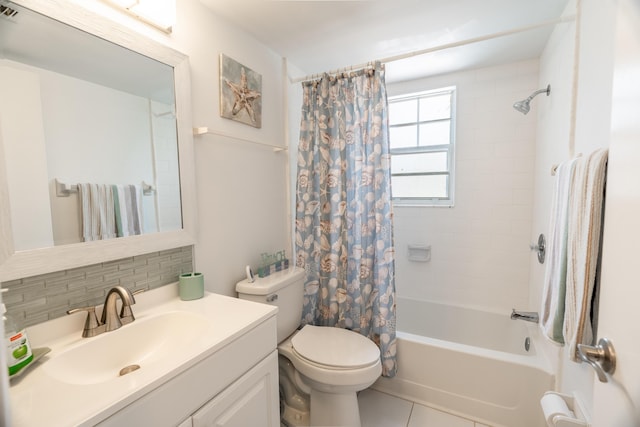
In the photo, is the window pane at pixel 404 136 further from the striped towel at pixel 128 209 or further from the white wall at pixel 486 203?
the striped towel at pixel 128 209

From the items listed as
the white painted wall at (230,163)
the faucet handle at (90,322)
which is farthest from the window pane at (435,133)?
the faucet handle at (90,322)

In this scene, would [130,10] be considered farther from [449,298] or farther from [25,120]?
[449,298]

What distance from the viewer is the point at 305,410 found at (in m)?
1.61

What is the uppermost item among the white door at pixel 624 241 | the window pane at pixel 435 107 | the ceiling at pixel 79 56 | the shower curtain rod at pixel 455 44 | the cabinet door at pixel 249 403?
the shower curtain rod at pixel 455 44

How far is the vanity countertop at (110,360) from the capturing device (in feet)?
2.07

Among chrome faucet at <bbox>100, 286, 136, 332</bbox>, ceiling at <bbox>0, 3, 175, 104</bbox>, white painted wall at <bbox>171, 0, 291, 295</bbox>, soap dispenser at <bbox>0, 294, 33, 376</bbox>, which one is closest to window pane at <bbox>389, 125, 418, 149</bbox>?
white painted wall at <bbox>171, 0, 291, 295</bbox>

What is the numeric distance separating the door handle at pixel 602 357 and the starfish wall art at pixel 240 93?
1.66 metres

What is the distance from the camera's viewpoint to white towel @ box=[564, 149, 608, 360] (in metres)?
0.84

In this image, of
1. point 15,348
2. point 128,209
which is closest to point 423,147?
point 128,209

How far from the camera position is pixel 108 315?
3.22 ft

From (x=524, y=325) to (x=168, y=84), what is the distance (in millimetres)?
2671

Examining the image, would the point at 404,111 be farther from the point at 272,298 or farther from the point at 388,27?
the point at 272,298

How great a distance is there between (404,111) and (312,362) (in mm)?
2205

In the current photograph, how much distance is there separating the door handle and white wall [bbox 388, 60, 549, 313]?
1779 millimetres
